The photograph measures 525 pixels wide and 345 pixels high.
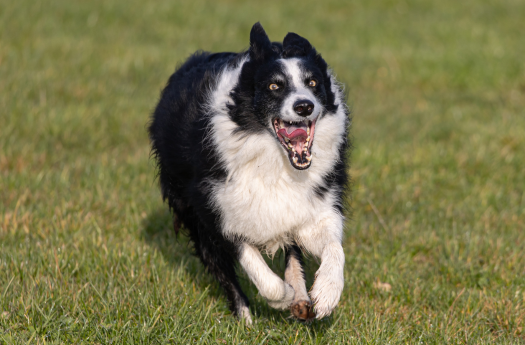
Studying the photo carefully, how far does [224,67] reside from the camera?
3.95 metres

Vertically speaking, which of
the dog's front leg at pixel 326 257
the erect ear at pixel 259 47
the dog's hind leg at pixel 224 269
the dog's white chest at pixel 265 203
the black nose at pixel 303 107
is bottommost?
the dog's hind leg at pixel 224 269

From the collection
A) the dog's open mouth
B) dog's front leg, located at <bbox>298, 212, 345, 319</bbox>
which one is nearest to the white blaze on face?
the dog's open mouth

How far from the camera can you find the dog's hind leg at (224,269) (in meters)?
3.89

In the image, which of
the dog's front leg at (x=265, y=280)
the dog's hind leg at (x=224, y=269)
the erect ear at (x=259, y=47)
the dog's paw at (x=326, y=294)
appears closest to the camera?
the dog's paw at (x=326, y=294)

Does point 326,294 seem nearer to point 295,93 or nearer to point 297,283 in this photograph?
point 297,283

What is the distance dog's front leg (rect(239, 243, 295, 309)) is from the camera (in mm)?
3406

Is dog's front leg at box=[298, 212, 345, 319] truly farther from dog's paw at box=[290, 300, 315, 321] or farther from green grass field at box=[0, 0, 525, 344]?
green grass field at box=[0, 0, 525, 344]

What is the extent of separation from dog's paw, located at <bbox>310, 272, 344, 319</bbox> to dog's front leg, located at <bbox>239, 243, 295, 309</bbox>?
0.25 m

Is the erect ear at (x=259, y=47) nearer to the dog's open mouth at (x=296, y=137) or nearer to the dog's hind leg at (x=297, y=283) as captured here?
the dog's open mouth at (x=296, y=137)

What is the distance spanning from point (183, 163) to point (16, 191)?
2.33 meters

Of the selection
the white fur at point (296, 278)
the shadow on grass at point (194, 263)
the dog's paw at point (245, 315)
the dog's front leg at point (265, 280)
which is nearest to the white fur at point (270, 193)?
the dog's front leg at point (265, 280)

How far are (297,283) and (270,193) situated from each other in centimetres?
64

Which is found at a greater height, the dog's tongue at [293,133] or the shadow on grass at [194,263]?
the dog's tongue at [293,133]

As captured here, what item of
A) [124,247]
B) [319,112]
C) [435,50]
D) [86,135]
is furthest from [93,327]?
[435,50]
